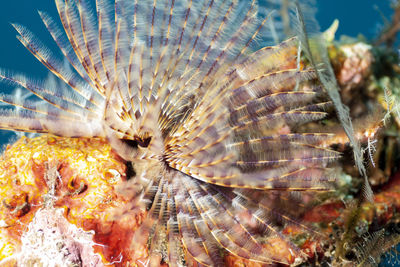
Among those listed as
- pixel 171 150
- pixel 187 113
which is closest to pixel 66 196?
pixel 171 150

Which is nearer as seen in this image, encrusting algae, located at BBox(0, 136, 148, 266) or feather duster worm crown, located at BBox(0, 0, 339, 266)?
encrusting algae, located at BBox(0, 136, 148, 266)

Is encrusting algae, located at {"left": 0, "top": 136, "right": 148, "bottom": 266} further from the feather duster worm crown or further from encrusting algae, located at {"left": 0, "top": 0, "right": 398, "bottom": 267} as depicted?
the feather duster worm crown

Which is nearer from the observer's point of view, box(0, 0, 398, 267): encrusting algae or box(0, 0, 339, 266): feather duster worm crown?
box(0, 0, 398, 267): encrusting algae

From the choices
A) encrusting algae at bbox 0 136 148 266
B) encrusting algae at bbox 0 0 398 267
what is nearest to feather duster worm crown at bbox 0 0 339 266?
encrusting algae at bbox 0 0 398 267

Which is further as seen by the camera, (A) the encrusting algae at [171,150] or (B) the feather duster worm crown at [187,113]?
(B) the feather duster worm crown at [187,113]

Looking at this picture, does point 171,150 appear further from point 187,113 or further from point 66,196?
point 66,196

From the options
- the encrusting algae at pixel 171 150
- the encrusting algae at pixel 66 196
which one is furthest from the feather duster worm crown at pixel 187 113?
the encrusting algae at pixel 66 196

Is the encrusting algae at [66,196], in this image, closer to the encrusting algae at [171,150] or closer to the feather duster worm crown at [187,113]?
the encrusting algae at [171,150]

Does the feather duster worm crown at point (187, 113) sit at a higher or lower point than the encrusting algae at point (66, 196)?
higher

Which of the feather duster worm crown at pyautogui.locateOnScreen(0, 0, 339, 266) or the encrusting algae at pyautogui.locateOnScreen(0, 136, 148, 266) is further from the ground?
the feather duster worm crown at pyautogui.locateOnScreen(0, 0, 339, 266)

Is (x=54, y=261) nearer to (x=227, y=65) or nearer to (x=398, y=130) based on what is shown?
(x=227, y=65)
